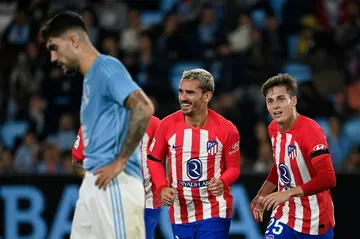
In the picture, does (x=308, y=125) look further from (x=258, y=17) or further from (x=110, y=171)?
(x=258, y=17)

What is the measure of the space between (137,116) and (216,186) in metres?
1.99

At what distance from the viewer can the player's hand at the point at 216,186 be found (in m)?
7.05

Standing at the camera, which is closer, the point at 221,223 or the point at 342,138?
the point at 221,223

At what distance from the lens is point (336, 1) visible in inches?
595

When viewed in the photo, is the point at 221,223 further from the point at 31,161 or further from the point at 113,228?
the point at 31,161

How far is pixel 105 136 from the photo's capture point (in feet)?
17.8

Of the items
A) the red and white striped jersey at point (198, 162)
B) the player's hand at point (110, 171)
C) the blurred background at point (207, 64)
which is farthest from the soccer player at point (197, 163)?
the blurred background at point (207, 64)

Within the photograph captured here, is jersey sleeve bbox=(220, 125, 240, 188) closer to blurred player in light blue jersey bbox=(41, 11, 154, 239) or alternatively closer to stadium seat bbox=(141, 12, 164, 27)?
blurred player in light blue jersey bbox=(41, 11, 154, 239)

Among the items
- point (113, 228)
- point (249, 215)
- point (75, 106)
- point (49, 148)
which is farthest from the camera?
point (75, 106)

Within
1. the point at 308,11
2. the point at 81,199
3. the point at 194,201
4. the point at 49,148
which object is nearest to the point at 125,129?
the point at 81,199

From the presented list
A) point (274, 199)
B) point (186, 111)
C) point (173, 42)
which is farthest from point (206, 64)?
point (274, 199)

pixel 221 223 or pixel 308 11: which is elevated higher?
pixel 308 11

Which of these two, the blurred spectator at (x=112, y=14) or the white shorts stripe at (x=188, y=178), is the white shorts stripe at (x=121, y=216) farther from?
the blurred spectator at (x=112, y=14)

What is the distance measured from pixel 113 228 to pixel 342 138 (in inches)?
280
